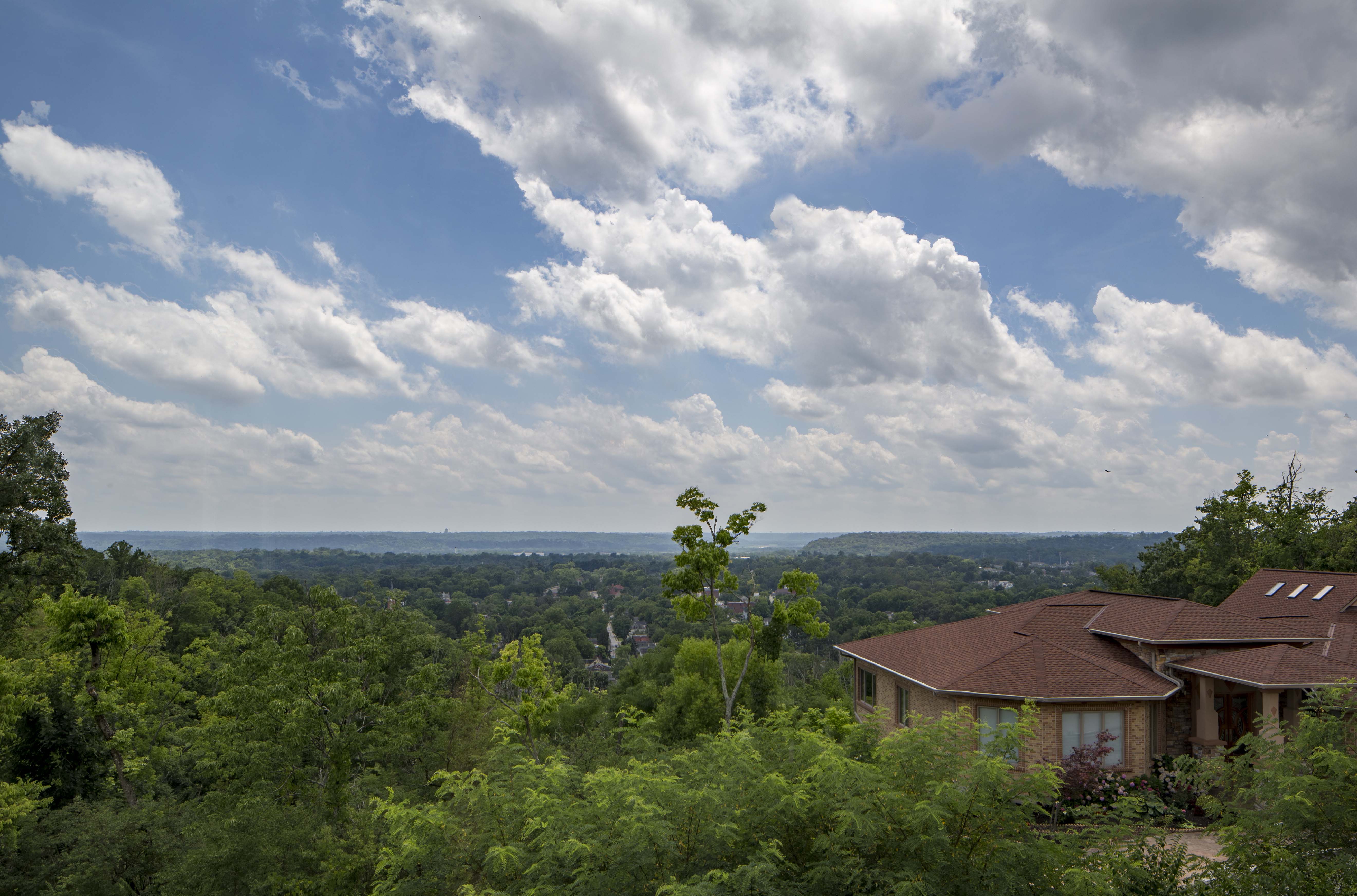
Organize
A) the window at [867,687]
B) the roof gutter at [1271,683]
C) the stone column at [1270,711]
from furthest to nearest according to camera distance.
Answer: the window at [867,687] → the roof gutter at [1271,683] → the stone column at [1270,711]

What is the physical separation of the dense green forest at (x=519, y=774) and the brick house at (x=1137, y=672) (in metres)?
1.47

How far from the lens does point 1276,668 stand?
1655cm

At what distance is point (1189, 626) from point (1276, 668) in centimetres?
276

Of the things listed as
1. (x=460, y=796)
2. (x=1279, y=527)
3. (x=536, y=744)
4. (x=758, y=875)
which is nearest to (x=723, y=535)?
(x=536, y=744)

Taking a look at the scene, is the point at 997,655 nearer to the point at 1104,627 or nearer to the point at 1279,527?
the point at 1104,627

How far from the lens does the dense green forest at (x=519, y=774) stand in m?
7.05

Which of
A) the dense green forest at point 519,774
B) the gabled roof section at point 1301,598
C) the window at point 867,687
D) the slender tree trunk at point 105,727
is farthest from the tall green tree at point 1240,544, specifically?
the slender tree trunk at point 105,727

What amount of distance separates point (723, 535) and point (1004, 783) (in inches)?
614

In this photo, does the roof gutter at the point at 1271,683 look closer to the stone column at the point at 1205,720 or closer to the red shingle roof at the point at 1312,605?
the stone column at the point at 1205,720

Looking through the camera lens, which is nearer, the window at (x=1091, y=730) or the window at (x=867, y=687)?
the window at (x=1091, y=730)

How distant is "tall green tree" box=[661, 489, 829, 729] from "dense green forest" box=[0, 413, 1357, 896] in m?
0.10

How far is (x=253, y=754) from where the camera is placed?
19.9 meters

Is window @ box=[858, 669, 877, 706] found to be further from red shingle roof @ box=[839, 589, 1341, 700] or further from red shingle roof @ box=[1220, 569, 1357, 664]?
red shingle roof @ box=[1220, 569, 1357, 664]

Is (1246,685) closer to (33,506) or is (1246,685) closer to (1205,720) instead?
(1205,720)
